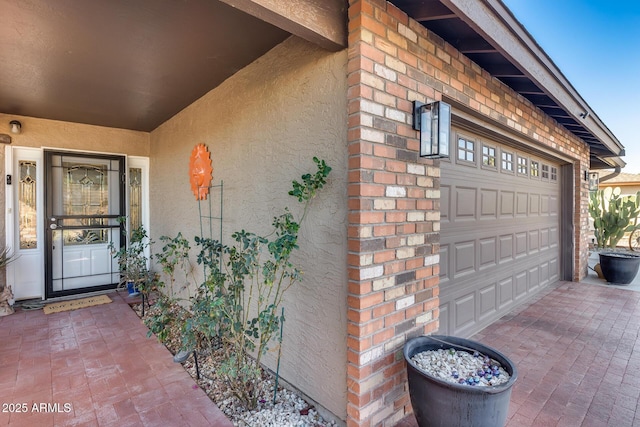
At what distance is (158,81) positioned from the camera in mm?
3100

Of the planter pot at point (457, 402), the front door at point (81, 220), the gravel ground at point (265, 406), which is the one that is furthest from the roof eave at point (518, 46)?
the front door at point (81, 220)

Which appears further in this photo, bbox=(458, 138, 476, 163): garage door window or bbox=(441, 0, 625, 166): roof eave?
bbox=(458, 138, 476, 163): garage door window

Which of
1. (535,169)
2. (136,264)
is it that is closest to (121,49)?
(136,264)

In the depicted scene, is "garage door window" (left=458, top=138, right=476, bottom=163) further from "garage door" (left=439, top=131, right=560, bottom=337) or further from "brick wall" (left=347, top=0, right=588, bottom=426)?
"brick wall" (left=347, top=0, right=588, bottom=426)

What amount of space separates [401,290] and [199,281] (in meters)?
2.68

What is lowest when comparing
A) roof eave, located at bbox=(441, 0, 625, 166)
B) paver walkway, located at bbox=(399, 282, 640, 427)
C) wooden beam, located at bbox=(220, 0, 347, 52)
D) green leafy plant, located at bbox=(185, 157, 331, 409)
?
paver walkway, located at bbox=(399, 282, 640, 427)

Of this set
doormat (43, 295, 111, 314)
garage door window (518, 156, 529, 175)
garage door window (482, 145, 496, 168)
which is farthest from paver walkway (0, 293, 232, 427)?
garage door window (518, 156, 529, 175)

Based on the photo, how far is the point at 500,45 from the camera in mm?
2219

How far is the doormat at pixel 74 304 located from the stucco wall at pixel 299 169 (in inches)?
109

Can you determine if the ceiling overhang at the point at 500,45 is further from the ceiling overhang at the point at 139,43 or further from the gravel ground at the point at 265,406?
the gravel ground at the point at 265,406

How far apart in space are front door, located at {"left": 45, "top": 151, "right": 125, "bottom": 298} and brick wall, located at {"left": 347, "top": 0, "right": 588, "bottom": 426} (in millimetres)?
4665

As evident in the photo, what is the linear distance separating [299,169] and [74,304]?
13.8ft

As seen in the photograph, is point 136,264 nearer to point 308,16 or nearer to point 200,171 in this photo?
point 200,171

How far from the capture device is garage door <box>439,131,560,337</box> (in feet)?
9.67
